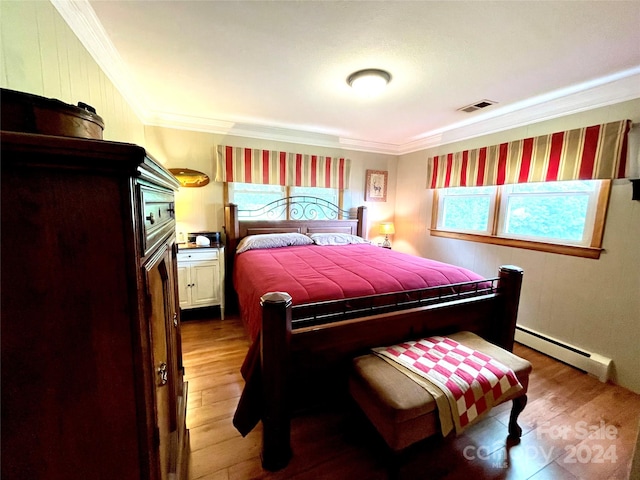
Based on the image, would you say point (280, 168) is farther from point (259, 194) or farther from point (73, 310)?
point (73, 310)

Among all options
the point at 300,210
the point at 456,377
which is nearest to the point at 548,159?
the point at 456,377

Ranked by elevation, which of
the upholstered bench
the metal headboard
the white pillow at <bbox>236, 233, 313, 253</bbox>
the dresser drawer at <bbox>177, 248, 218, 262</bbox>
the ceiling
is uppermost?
the ceiling

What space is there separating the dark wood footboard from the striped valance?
1305mm

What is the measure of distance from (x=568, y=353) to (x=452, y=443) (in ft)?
5.66

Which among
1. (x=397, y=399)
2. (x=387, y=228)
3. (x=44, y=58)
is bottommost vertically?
(x=397, y=399)

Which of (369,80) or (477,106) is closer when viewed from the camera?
(369,80)

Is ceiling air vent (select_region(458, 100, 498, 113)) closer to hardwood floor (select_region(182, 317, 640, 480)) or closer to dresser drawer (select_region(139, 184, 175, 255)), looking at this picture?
hardwood floor (select_region(182, 317, 640, 480))

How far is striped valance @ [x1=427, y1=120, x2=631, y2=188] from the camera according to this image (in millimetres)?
2207

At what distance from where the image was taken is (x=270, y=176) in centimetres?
377

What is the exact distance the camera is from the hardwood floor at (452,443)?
1.41m

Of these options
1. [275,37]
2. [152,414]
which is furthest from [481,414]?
[275,37]

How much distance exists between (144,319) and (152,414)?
265 millimetres

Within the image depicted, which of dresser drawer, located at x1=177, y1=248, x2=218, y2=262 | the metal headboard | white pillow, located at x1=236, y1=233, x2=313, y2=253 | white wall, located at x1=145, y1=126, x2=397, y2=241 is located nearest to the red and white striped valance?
white wall, located at x1=145, y1=126, x2=397, y2=241

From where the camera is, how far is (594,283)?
2.33 meters
